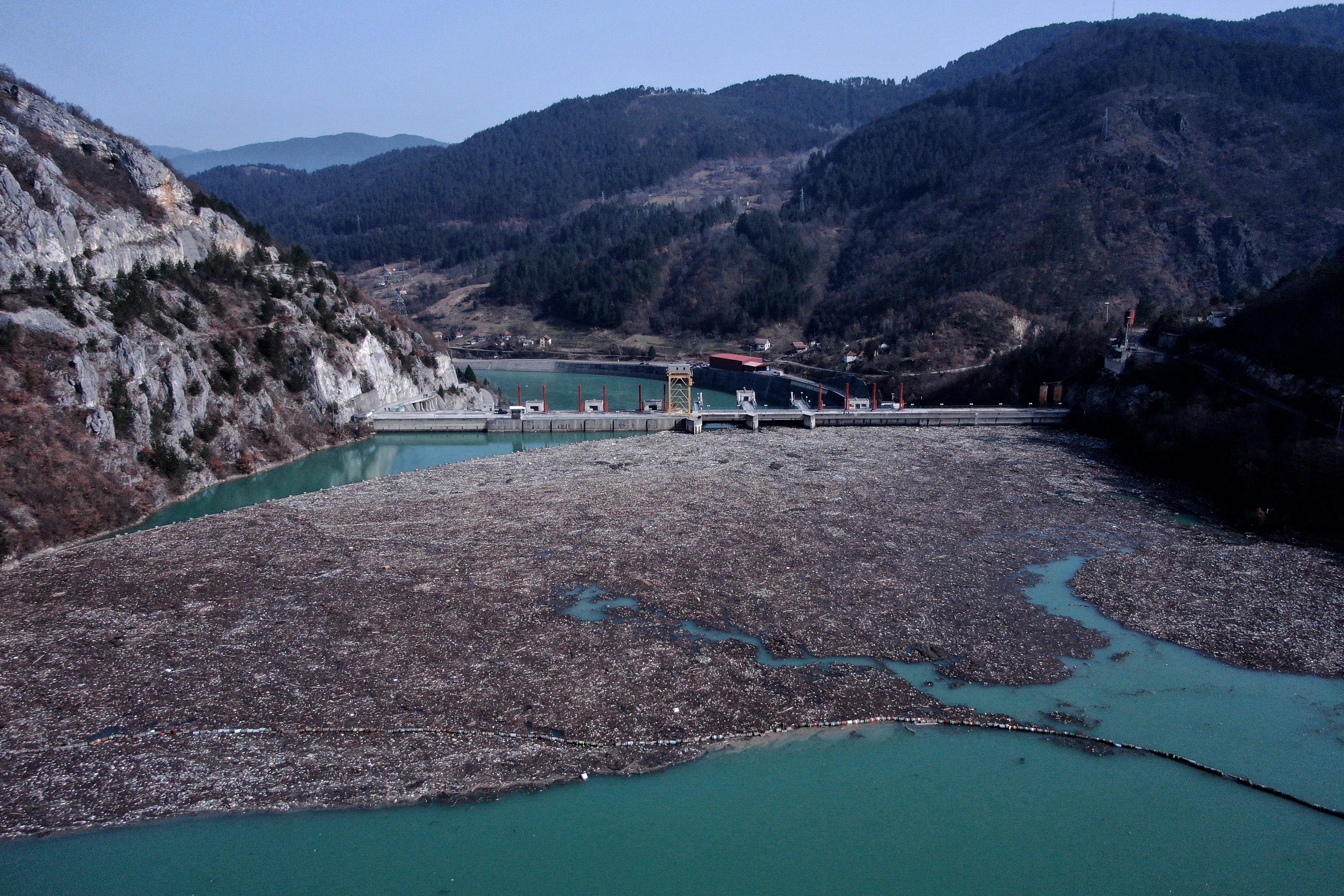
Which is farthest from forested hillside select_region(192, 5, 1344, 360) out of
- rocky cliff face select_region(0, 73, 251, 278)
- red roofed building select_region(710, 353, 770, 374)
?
rocky cliff face select_region(0, 73, 251, 278)

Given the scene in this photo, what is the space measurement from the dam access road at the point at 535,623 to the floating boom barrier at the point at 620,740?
0.13m

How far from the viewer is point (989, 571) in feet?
78.8

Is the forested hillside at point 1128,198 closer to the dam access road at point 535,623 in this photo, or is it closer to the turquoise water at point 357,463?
the turquoise water at point 357,463

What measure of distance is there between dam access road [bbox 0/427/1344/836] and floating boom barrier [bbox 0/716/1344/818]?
126mm

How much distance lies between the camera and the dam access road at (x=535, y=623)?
15.1 metres

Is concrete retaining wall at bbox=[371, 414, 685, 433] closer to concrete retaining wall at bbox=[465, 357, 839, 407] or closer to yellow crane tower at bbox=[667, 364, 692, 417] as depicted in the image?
yellow crane tower at bbox=[667, 364, 692, 417]

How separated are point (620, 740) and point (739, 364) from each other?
196 feet

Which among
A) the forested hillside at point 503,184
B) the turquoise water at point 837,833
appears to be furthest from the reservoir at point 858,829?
the forested hillside at point 503,184

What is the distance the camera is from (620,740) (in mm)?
15617

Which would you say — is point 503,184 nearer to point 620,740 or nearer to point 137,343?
point 137,343

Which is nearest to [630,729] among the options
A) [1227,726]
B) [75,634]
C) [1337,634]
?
[1227,726]

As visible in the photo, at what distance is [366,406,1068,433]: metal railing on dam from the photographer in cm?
4828

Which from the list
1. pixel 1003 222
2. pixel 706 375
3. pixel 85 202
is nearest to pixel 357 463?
pixel 85 202

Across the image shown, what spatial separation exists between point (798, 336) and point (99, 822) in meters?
78.3
